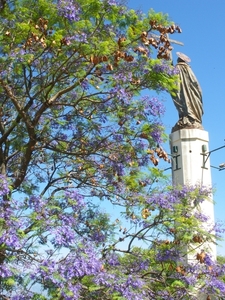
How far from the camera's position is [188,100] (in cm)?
1198

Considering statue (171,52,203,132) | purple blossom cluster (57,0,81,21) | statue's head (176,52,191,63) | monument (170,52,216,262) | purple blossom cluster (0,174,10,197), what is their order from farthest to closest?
statue's head (176,52,191,63) → statue (171,52,203,132) → monument (170,52,216,262) → purple blossom cluster (57,0,81,21) → purple blossom cluster (0,174,10,197)

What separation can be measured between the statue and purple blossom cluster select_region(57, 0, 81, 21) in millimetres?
4453

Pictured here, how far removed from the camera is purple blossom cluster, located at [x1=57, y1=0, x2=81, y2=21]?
764 cm

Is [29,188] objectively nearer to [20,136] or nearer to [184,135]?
[20,136]

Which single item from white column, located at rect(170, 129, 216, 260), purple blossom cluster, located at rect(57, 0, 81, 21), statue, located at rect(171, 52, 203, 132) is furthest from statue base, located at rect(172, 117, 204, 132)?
purple blossom cluster, located at rect(57, 0, 81, 21)

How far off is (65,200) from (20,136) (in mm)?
2124

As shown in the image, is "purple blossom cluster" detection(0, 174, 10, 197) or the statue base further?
the statue base

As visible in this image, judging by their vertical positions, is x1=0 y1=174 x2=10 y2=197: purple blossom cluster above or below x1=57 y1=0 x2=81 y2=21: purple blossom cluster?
below

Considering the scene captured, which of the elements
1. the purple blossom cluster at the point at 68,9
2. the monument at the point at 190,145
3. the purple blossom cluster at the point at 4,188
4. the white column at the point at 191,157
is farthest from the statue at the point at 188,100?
the purple blossom cluster at the point at 4,188

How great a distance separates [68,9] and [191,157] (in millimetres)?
4927

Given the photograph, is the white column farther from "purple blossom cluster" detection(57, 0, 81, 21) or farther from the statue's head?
"purple blossom cluster" detection(57, 0, 81, 21)

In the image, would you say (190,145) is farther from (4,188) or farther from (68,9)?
(4,188)

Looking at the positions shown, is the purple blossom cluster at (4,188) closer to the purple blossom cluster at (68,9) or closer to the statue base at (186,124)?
the purple blossom cluster at (68,9)

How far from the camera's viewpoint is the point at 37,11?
8.10m
